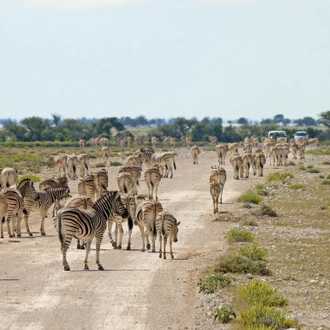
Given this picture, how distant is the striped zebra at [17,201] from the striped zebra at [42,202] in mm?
131

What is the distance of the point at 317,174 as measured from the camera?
4906 cm

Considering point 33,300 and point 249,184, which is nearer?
point 33,300

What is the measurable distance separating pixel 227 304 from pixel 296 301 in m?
1.53

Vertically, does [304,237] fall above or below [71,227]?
below

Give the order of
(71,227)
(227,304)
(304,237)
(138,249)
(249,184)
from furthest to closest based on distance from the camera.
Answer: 1. (249,184)
2. (304,237)
3. (138,249)
4. (71,227)
5. (227,304)

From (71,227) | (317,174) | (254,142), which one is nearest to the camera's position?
(71,227)

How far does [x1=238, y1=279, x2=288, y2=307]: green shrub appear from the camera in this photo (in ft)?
50.3

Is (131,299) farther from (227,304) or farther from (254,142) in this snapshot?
(254,142)

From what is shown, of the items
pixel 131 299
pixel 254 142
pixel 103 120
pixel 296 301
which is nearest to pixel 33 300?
pixel 131 299

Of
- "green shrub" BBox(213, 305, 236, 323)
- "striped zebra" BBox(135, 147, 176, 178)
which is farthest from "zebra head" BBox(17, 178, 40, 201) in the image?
"striped zebra" BBox(135, 147, 176, 178)

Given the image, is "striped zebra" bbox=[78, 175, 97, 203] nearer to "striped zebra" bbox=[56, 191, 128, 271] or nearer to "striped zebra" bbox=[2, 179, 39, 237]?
"striped zebra" bbox=[2, 179, 39, 237]

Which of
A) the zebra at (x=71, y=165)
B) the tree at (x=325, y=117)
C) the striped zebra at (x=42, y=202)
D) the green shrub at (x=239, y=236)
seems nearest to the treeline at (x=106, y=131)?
the tree at (x=325, y=117)

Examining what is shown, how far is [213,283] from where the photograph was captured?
16875mm

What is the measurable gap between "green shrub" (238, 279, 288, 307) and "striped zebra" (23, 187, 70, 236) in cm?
988
